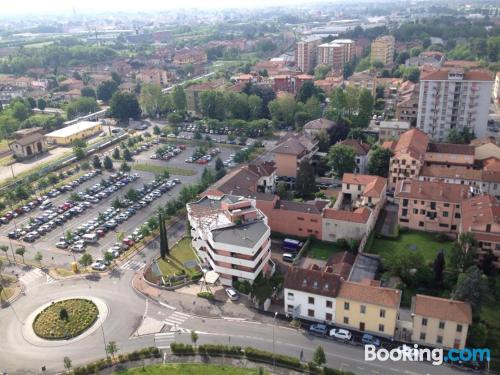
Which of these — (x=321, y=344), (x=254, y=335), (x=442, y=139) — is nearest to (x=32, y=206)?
(x=254, y=335)

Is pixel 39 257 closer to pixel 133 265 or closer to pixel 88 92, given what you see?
pixel 133 265

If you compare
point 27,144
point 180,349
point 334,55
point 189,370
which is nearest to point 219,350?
point 189,370

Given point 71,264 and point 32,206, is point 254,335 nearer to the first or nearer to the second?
point 71,264

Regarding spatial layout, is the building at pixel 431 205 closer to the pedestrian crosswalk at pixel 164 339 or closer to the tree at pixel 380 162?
the tree at pixel 380 162

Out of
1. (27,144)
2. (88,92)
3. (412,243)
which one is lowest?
(412,243)

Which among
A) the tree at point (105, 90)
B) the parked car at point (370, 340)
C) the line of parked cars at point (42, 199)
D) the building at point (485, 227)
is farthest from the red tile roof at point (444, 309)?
the tree at point (105, 90)

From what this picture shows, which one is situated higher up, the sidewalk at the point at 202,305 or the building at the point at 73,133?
the building at the point at 73,133
